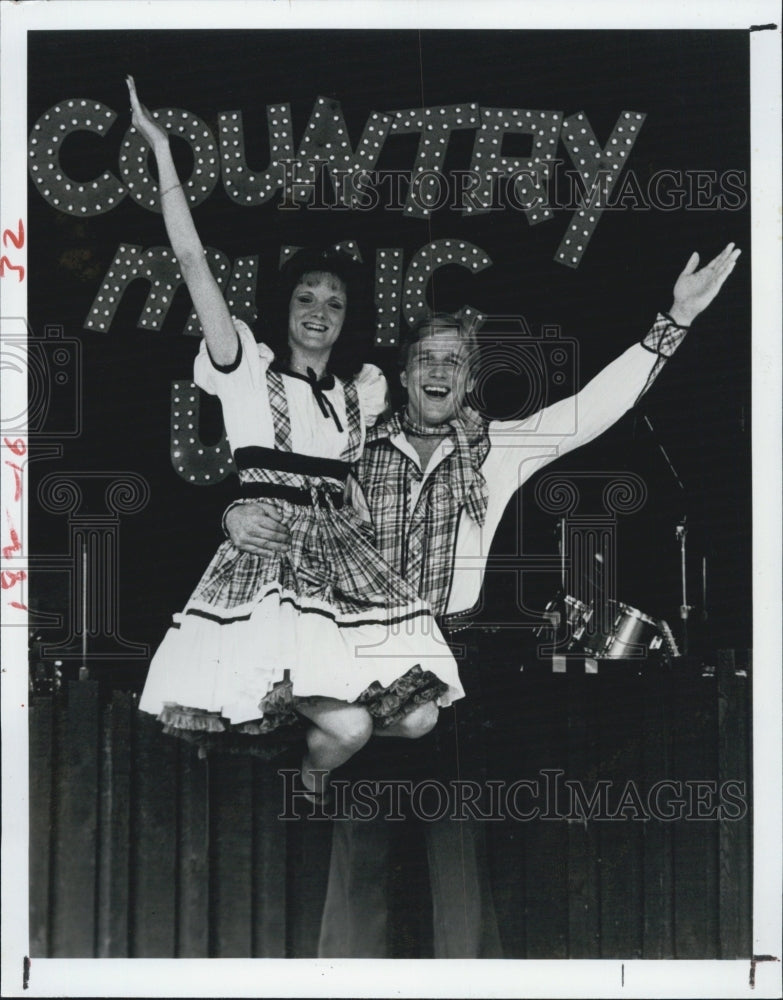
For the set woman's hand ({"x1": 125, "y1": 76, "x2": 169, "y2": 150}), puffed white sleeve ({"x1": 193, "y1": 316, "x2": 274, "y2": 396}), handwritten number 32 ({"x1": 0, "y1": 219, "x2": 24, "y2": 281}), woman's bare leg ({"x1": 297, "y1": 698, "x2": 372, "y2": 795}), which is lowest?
woman's bare leg ({"x1": 297, "y1": 698, "x2": 372, "y2": 795})

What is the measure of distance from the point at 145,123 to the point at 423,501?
1.58m

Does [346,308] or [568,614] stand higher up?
[346,308]

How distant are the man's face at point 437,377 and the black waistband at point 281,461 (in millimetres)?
360

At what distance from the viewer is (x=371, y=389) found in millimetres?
3385

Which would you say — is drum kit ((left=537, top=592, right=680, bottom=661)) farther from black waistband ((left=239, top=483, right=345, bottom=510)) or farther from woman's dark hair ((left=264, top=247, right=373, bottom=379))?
woman's dark hair ((left=264, top=247, right=373, bottom=379))

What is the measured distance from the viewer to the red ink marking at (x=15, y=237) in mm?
3377

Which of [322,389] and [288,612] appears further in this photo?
[322,389]

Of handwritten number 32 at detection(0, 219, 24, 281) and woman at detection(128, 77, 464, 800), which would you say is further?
handwritten number 32 at detection(0, 219, 24, 281)

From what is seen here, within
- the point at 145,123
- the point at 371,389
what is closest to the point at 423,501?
the point at 371,389

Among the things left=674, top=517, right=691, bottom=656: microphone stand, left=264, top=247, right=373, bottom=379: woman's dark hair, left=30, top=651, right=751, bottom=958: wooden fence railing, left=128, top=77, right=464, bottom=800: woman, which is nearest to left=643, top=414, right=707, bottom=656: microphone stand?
left=674, top=517, right=691, bottom=656: microphone stand

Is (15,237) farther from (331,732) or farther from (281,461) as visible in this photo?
(331,732)

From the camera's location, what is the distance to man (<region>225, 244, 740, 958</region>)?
130 inches

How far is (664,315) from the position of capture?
3393 mm

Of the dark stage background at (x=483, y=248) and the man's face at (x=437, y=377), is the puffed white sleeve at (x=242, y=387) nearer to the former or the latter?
the dark stage background at (x=483, y=248)
